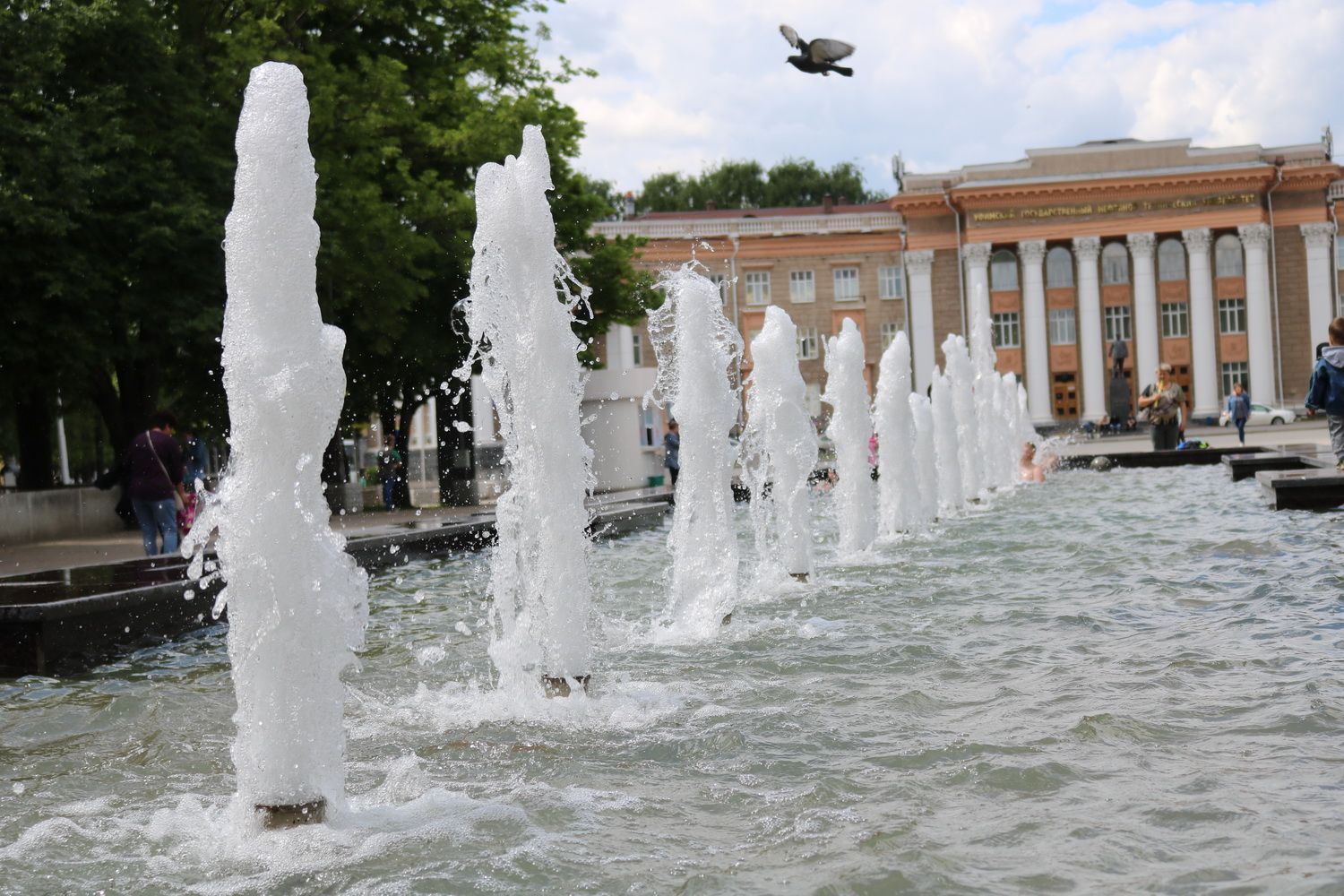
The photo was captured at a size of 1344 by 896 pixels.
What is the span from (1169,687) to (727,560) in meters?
3.73

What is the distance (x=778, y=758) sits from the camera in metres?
5.91

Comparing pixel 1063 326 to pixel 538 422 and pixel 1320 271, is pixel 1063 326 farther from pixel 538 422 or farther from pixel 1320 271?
pixel 538 422

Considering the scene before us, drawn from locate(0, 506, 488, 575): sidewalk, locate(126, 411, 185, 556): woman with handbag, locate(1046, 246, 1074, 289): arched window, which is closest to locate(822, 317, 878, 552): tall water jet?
locate(0, 506, 488, 575): sidewalk

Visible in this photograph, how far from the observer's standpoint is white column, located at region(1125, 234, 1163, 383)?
67.3m

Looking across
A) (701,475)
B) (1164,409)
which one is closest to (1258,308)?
(1164,409)

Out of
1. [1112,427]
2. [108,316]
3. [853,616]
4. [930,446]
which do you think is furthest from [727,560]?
[1112,427]

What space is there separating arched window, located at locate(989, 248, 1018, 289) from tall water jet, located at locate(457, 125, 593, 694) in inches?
2499

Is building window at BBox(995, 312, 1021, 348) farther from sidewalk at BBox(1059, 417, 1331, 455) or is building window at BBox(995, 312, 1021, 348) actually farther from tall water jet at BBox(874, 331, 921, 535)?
tall water jet at BBox(874, 331, 921, 535)

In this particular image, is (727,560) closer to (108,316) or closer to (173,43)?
(108,316)

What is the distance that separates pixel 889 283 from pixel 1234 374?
1574 centimetres

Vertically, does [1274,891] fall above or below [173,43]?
below

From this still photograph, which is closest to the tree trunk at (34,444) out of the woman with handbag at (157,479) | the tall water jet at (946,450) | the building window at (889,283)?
the woman with handbag at (157,479)

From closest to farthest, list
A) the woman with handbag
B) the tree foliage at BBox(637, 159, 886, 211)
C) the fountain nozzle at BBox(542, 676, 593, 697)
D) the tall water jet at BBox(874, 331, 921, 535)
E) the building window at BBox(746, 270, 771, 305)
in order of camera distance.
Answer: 1. the fountain nozzle at BBox(542, 676, 593, 697)
2. the woman with handbag
3. the tall water jet at BBox(874, 331, 921, 535)
4. the building window at BBox(746, 270, 771, 305)
5. the tree foliage at BBox(637, 159, 886, 211)

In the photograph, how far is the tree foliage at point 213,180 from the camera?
62.9 feet
